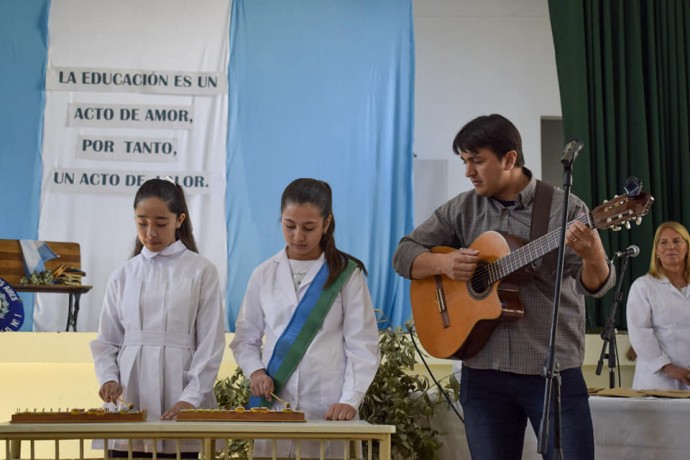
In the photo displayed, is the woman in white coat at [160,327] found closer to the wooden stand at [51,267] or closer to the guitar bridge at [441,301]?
the guitar bridge at [441,301]

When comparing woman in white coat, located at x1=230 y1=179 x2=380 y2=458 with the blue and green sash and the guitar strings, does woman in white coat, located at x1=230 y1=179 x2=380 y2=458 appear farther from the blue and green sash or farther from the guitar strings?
the guitar strings

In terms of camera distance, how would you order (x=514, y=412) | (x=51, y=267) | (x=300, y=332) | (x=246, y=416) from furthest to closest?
1. (x=51, y=267)
2. (x=300, y=332)
3. (x=514, y=412)
4. (x=246, y=416)

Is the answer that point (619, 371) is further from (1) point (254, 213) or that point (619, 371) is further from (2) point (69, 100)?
(2) point (69, 100)

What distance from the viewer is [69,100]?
5996mm

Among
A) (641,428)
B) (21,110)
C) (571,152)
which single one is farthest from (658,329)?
(21,110)

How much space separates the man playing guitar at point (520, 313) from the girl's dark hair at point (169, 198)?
Result: 965 millimetres

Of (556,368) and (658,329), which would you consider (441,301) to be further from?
(658,329)

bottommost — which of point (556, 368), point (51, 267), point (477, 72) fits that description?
point (556, 368)

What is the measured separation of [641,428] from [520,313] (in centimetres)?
129

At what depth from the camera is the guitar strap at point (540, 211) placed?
8.43 feet

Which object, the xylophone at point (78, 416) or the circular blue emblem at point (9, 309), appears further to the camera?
the circular blue emblem at point (9, 309)

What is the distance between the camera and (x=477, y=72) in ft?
22.7

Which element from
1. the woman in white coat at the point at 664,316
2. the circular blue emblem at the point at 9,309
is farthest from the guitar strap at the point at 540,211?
the circular blue emblem at the point at 9,309

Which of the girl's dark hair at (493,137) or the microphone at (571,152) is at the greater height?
the girl's dark hair at (493,137)
